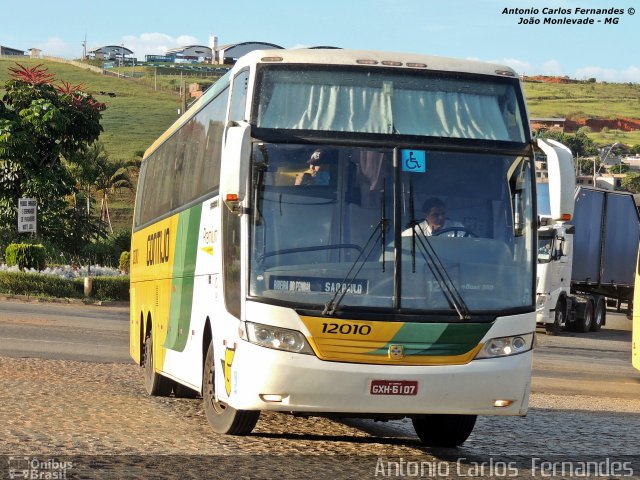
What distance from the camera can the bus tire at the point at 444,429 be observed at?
11.2 m

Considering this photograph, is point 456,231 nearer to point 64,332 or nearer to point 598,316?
point 64,332

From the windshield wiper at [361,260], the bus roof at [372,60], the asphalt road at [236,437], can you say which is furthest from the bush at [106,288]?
the windshield wiper at [361,260]

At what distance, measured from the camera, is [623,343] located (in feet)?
112

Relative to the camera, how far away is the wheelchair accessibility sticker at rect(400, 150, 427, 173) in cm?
1002

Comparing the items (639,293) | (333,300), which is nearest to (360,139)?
(333,300)

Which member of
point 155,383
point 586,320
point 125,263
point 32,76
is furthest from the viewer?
point 125,263

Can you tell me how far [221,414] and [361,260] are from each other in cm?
230

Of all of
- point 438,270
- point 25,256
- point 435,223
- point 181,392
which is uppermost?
point 435,223

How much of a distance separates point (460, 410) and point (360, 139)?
236 centimetres

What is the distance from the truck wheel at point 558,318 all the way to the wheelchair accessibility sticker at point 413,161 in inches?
978

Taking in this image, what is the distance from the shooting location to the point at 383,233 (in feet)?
32.2

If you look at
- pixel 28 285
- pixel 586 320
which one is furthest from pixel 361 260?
pixel 28 285

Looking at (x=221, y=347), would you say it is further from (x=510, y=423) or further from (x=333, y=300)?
(x=510, y=423)

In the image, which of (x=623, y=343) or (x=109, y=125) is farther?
(x=109, y=125)
